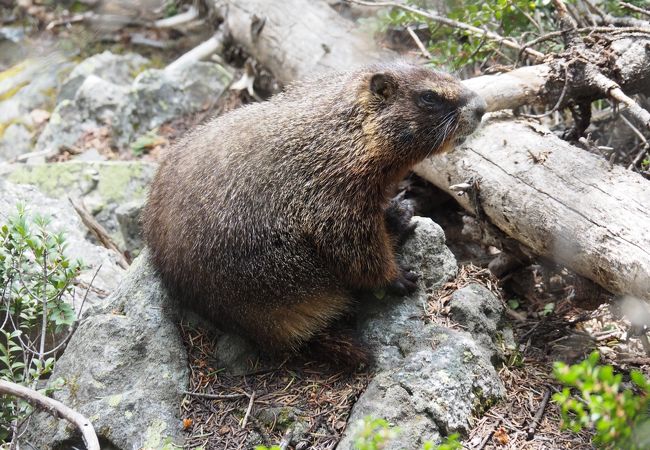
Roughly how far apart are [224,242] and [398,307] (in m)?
1.50

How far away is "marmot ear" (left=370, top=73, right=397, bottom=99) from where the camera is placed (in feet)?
17.7

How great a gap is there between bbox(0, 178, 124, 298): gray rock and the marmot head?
3.21 meters

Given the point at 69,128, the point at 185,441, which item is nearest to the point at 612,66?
the point at 185,441

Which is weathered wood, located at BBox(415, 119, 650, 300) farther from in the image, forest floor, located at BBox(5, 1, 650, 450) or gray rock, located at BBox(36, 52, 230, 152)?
gray rock, located at BBox(36, 52, 230, 152)

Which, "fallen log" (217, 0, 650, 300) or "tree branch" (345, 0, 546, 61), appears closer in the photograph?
"fallen log" (217, 0, 650, 300)

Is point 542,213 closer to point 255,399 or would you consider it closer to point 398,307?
point 398,307

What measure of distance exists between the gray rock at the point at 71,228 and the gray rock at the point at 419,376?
306 cm

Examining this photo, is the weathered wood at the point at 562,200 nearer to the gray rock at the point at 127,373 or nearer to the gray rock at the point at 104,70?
the gray rock at the point at 127,373

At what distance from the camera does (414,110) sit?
213 inches

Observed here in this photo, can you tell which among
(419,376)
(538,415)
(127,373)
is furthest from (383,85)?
(127,373)

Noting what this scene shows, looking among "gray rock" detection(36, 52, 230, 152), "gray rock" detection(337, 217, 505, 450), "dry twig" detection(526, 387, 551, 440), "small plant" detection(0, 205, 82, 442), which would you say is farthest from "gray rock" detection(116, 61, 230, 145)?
"dry twig" detection(526, 387, 551, 440)

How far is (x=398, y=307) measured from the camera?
5395 mm

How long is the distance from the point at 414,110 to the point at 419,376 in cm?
213

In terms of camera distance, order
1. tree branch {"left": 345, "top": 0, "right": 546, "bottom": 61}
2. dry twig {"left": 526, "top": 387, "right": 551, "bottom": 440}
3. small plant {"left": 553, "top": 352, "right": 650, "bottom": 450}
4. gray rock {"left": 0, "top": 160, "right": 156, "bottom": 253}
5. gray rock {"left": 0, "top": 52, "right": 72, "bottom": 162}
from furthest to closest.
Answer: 1. gray rock {"left": 0, "top": 52, "right": 72, "bottom": 162}
2. gray rock {"left": 0, "top": 160, "right": 156, "bottom": 253}
3. tree branch {"left": 345, "top": 0, "right": 546, "bottom": 61}
4. dry twig {"left": 526, "top": 387, "right": 551, "bottom": 440}
5. small plant {"left": 553, "top": 352, "right": 650, "bottom": 450}
